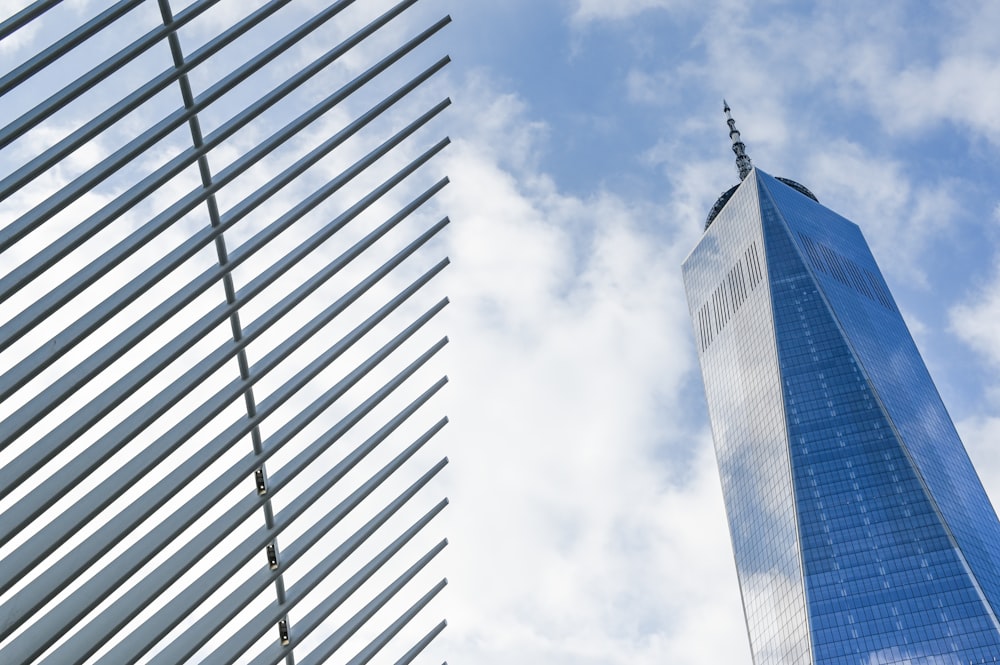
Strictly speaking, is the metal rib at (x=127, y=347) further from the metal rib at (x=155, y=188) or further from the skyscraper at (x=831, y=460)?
the skyscraper at (x=831, y=460)

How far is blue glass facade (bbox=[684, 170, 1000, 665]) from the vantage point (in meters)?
107

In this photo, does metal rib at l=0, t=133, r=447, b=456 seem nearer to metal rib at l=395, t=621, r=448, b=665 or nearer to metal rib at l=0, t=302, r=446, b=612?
metal rib at l=0, t=302, r=446, b=612

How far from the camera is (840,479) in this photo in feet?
391

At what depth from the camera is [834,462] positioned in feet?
396

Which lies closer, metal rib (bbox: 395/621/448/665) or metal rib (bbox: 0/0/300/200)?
metal rib (bbox: 0/0/300/200)

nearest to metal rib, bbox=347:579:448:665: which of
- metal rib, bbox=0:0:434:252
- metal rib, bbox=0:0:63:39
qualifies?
metal rib, bbox=0:0:434:252

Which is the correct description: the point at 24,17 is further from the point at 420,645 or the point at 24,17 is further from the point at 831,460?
the point at 831,460

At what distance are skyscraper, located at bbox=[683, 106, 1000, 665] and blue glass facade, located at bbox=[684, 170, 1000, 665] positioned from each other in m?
0.21

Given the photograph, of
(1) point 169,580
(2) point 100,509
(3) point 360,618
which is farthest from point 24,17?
(3) point 360,618

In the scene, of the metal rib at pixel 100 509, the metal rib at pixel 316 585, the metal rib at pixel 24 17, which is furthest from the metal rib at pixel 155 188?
→ the metal rib at pixel 316 585

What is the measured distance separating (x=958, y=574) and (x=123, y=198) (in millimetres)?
112614

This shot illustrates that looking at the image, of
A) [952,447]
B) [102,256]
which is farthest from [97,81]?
[952,447]

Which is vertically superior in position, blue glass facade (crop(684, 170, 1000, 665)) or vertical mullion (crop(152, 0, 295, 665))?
blue glass facade (crop(684, 170, 1000, 665))

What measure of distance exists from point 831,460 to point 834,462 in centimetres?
48
